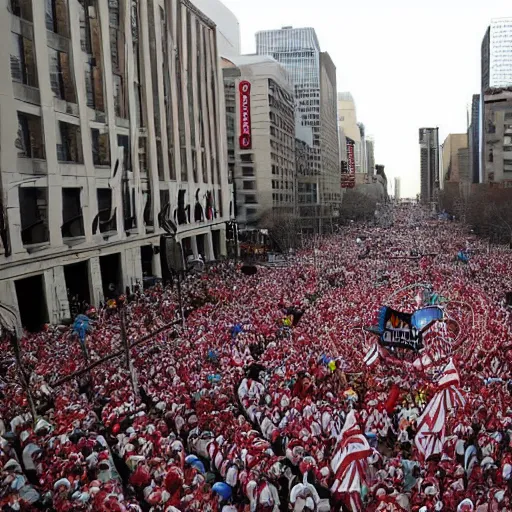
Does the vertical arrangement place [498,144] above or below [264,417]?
above

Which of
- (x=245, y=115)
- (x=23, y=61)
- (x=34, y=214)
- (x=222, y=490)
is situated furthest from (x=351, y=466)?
(x=245, y=115)

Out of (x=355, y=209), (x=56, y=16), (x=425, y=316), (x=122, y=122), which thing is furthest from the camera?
(x=355, y=209)

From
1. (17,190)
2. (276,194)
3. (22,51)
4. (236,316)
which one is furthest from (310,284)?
(276,194)

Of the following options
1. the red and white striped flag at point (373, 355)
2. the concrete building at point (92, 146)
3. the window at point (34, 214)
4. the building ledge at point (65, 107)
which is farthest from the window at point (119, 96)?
the red and white striped flag at point (373, 355)

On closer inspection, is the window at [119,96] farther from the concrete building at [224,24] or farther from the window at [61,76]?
the concrete building at [224,24]

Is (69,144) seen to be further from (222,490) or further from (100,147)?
(222,490)

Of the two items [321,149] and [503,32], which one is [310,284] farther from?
[503,32]
